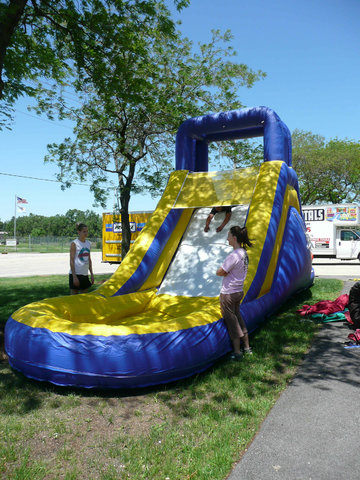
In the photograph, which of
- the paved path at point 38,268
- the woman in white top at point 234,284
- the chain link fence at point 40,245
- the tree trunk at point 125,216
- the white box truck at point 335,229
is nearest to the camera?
the woman in white top at point 234,284

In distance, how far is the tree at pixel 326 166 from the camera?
31703 millimetres

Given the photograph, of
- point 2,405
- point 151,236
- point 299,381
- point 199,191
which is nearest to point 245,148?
point 199,191

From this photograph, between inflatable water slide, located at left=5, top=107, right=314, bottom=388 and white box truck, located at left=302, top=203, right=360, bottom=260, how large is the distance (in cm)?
1420

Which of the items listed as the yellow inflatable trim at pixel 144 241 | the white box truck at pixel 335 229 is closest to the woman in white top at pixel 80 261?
the yellow inflatable trim at pixel 144 241

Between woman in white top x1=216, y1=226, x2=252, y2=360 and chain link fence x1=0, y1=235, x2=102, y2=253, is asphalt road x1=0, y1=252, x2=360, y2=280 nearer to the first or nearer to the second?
woman in white top x1=216, y1=226, x2=252, y2=360

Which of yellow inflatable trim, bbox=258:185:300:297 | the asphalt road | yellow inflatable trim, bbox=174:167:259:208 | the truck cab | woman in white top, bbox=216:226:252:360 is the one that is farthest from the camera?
the truck cab

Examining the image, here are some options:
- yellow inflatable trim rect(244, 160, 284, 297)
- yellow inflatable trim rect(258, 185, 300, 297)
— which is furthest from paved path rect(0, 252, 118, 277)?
yellow inflatable trim rect(244, 160, 284, 297)

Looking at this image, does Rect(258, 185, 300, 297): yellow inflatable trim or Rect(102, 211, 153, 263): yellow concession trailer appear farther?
Rect(102, 211, 153, 263): yellow concession trailer

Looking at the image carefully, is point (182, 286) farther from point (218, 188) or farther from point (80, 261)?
point (218, 188)

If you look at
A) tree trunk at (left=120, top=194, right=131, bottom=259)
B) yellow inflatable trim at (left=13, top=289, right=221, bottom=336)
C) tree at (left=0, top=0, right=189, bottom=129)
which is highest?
tree at (left=0, top=0, right=189, bottom=129)

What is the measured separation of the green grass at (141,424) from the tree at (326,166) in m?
29.8

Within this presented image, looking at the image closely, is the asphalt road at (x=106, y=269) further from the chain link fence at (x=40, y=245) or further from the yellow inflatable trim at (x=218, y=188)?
the chain link fence at (x=40, y=245)

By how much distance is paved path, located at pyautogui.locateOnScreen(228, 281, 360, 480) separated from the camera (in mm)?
2607

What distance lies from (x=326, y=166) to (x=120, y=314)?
98.7 ft
